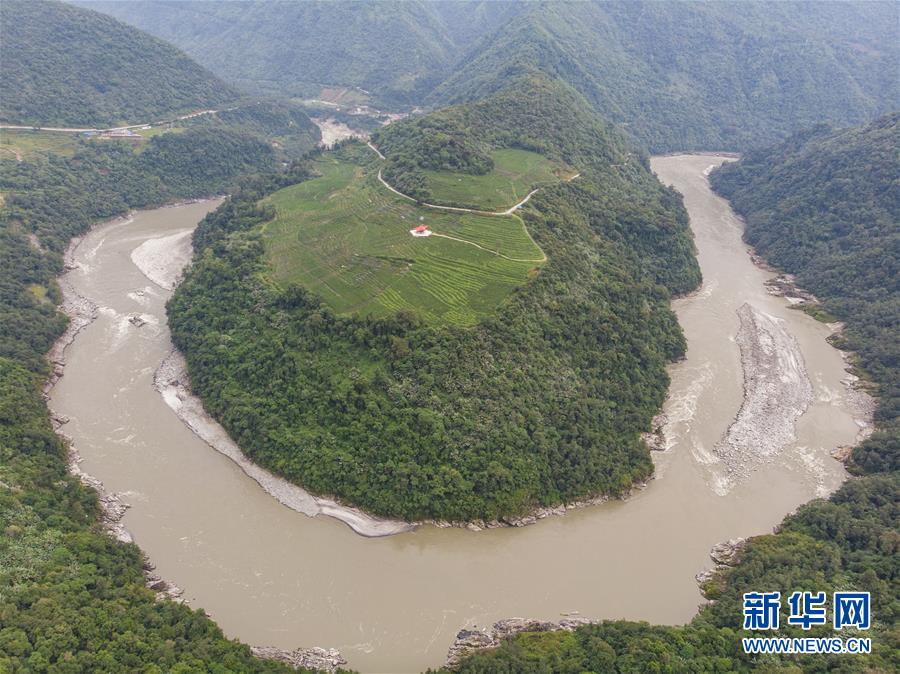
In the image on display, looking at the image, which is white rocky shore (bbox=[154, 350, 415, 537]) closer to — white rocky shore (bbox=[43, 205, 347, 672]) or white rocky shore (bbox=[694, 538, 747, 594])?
white rocky shore (bbox=[43, 205, 347, 672])

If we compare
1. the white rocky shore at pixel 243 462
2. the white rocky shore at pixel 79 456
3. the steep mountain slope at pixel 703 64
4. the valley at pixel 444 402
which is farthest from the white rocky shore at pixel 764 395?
the steep mountain slope at pixel 703 64

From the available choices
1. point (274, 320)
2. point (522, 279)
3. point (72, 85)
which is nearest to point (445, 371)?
point (522, 279)

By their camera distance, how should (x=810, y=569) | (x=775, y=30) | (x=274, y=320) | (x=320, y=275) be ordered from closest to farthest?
1. (x=810, y=569)
2. (x=274, y=320)
3. (x=320, y=275)
4. (x=775, y=30)

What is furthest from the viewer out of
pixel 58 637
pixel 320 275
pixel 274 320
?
pixel 320 275

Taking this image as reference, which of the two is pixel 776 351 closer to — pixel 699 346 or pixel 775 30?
pixel 699 346

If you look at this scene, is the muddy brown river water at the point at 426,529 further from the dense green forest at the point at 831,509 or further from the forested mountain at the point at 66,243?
the forested mountain at the point at 66,243

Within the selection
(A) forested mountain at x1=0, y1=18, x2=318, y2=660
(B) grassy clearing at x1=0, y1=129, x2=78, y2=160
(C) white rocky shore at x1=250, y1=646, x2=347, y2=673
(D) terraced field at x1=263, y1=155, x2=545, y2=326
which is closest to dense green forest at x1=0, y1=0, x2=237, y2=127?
(A) forested mountain at x1=0, y1=18, x2=318, y2=660
